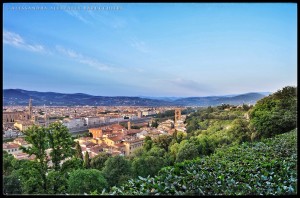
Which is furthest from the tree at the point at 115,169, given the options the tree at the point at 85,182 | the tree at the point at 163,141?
the tree at the point at 163,141

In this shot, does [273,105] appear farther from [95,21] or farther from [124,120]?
[95,21]

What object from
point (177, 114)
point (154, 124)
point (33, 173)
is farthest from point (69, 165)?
point (177, 114)

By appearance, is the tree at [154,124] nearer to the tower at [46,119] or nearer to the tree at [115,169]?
the tree at [115,169]

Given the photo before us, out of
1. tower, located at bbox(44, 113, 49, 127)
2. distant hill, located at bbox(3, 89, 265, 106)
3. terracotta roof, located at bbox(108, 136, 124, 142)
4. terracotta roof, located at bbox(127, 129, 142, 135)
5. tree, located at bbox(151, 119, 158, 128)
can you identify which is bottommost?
terracotta roof, located at bbox(108, 136, 124, 142)

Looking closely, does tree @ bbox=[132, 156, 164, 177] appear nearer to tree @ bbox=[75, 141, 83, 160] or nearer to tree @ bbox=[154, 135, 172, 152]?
tree @ bbox=[154, 135, 172, 152]

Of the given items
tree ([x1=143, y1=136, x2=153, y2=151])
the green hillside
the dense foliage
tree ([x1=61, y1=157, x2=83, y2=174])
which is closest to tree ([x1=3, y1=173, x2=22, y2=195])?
the dense foliage

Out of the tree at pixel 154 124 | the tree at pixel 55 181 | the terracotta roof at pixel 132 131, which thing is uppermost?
the tree at pixel 154 124
